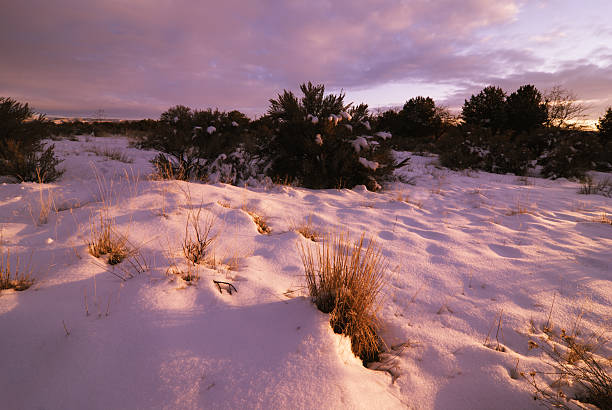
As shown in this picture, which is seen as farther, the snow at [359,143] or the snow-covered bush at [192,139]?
the snow-covered bush at [192,139]

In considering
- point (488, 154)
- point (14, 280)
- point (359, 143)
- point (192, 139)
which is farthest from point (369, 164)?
point (488, 154)

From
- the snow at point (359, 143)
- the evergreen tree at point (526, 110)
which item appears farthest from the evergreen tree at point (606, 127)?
the snow at point (359, 143)

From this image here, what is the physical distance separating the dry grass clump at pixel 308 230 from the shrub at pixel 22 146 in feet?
13.5

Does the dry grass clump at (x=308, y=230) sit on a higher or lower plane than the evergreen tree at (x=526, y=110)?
lower

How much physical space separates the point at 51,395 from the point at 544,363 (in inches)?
97.4

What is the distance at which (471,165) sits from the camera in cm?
997

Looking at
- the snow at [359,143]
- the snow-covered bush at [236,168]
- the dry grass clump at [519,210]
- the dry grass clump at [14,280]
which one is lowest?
the dry grass clump at [14,280]

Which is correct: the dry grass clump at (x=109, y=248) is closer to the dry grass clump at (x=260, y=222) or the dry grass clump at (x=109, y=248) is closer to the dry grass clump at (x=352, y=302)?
the dry grass clump at (x=260, y=222)

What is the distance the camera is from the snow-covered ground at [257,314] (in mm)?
1118

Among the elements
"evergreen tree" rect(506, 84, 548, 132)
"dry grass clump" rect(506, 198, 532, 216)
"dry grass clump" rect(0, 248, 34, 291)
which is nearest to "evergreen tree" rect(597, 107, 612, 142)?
"evergreen tree" rect(506, 84, 548, 132)

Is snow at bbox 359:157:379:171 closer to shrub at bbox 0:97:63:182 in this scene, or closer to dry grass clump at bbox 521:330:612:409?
dry grass clump at bbox 521:330:612:409

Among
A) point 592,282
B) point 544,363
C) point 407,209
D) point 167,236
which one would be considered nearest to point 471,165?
point 407,209

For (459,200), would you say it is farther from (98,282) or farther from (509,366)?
(98,282)

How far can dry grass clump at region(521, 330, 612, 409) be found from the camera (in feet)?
3.86
